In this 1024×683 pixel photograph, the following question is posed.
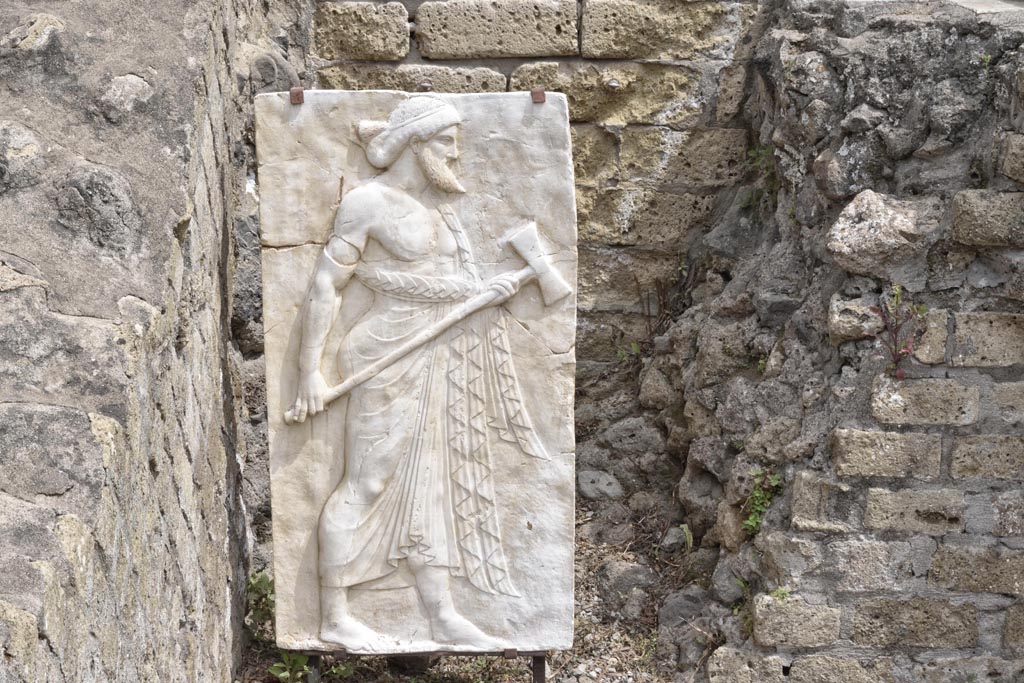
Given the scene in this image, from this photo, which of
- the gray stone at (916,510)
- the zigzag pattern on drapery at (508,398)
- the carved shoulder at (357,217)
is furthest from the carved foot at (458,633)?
the gray stone at (916,510)

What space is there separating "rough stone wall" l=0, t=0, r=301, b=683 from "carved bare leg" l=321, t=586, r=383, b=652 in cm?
32

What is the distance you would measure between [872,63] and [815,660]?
1.99 m

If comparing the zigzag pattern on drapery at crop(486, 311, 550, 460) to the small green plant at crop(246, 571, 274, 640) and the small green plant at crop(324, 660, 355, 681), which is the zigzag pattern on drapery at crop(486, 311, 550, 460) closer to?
the small green plant at crop(324, 660, 355, 681)

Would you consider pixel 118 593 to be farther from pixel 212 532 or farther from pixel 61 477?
pixel 212 532

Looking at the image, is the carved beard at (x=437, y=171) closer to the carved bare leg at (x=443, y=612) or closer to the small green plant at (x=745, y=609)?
the carved bare leg at (x=443, y=612)

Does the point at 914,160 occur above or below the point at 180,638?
above

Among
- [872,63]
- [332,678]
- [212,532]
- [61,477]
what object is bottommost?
[332,678]

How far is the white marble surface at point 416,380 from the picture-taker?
357cm

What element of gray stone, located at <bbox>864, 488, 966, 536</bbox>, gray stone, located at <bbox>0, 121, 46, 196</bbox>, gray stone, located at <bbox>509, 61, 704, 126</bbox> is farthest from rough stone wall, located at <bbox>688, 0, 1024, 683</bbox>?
gray stone, located at <bbox>0, 121, 46, 196</bbox>

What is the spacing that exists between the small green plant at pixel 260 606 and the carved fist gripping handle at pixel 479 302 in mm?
966

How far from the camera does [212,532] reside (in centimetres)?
366

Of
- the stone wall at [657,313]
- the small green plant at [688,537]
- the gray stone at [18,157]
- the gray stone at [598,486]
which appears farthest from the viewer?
the gray stone at [598,486]

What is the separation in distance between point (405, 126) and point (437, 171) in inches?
6.2

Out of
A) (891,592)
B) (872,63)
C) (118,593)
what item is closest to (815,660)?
(891,592)
